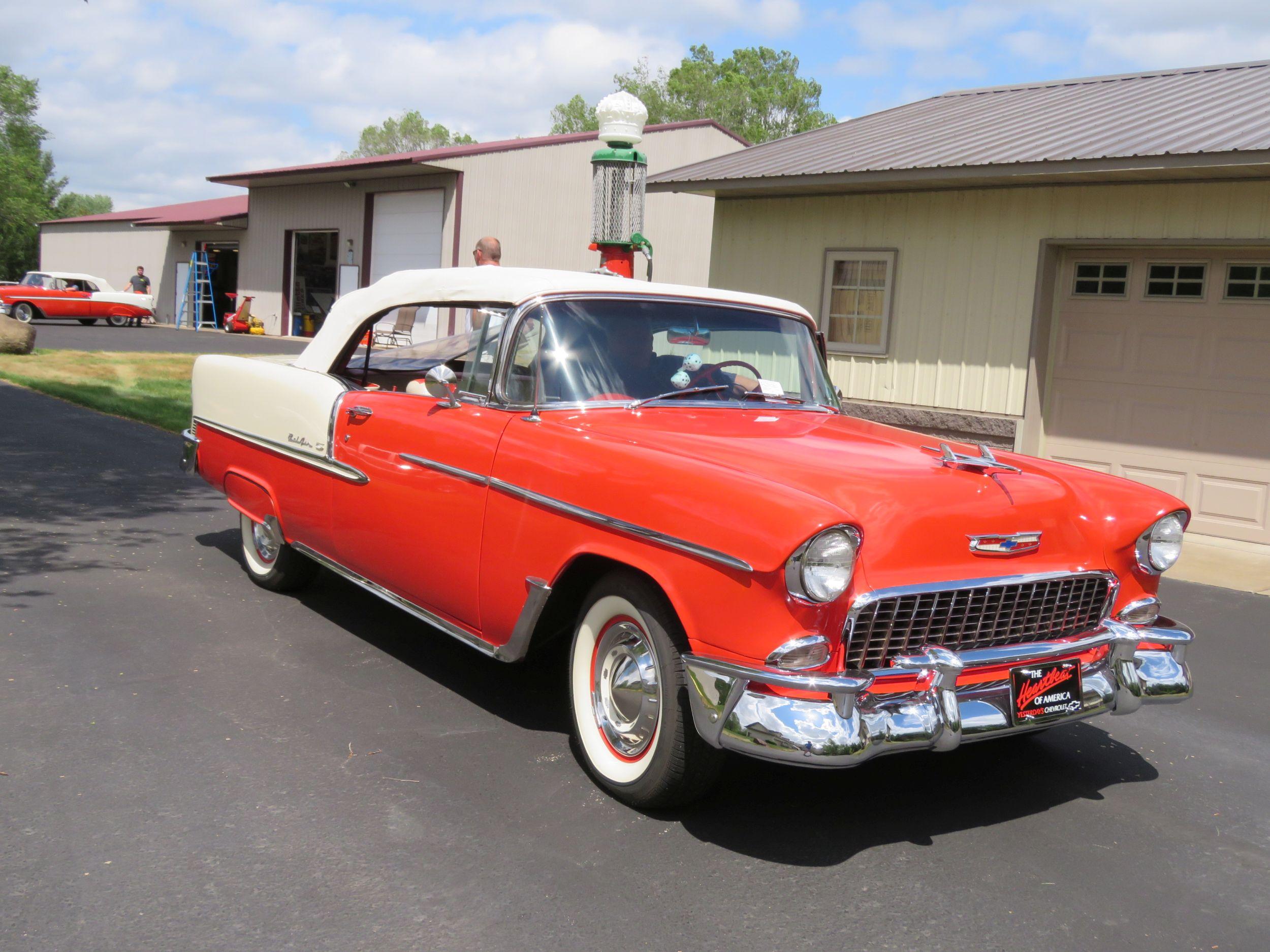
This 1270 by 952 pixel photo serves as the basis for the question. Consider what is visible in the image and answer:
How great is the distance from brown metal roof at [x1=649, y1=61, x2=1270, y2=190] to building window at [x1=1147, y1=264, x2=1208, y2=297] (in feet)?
3.62

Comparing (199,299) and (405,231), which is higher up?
(405,231)

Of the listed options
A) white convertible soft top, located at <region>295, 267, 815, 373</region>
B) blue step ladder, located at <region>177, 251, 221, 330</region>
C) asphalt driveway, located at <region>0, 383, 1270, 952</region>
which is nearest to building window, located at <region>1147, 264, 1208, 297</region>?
asphalt driveway, located at <region>0, 383, 1270, 952</region>

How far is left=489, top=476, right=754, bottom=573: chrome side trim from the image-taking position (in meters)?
3.16

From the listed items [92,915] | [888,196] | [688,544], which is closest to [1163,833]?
[688,544]

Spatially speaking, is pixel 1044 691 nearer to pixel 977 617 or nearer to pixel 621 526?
pixel 977 617

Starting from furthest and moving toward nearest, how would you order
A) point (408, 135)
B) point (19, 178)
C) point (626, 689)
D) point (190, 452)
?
point (408, 135)
point (19, 178)
point (190, 452)
point (626, 689)

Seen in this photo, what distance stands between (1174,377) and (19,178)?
56.7 metres

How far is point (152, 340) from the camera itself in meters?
25.7

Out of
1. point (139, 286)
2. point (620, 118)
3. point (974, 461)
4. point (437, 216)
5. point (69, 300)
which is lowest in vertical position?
point (974, 461)

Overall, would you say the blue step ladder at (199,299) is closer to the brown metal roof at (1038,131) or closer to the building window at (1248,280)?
the brown metal roof at (1038,131)

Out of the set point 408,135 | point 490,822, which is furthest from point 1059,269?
A: point 408,135

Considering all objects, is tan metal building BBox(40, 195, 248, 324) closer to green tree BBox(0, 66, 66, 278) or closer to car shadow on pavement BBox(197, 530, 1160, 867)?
green tree BBox(0, 66, 66, 278)

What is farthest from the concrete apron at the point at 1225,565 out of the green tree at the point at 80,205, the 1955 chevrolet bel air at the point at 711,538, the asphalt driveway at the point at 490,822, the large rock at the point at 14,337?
the green tree at the point at 80,205

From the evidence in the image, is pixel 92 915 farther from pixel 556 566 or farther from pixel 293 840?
pixel 556 566
